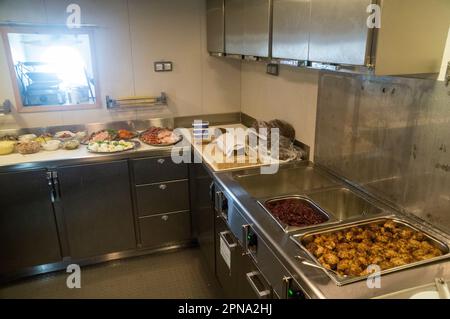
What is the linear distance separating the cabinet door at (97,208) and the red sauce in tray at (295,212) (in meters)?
1.25

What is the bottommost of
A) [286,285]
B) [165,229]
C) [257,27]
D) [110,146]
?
[165,229]

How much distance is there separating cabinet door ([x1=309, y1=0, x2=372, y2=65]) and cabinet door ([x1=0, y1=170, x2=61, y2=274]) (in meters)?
1.89

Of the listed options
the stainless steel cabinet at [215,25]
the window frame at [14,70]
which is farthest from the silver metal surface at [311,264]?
the window frame at [14,70]

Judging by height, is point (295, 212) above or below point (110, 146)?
below

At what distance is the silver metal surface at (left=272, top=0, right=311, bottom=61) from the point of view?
1535 mm

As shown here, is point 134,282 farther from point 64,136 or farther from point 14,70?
point 14,70

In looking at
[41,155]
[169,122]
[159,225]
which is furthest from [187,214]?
[41,155]

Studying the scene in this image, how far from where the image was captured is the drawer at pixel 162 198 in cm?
255

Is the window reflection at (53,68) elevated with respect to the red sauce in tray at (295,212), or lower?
elevated

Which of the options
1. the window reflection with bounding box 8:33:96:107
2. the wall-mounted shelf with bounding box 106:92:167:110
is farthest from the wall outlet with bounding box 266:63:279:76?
the window reflection with bounding box 8:33:96:107

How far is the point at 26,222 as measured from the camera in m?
2.33

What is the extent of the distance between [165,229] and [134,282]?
45 centimetres

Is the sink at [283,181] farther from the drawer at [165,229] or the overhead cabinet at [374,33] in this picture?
the drawer at [165,229]

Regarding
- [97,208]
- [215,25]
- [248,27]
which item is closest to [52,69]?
[97,208]
